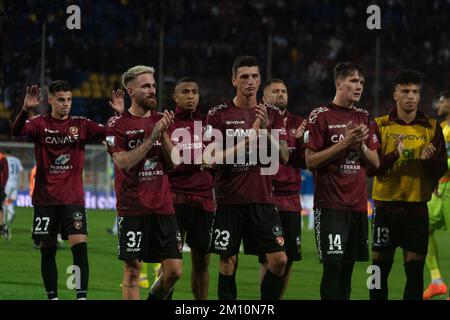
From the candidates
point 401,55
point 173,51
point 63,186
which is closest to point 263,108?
point 63,186

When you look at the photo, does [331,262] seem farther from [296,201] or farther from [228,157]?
[296,201]

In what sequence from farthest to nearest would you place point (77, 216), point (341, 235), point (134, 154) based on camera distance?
point (77, 216), point (341, 235), point (134, 154)

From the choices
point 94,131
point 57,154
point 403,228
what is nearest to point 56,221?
point 57,154

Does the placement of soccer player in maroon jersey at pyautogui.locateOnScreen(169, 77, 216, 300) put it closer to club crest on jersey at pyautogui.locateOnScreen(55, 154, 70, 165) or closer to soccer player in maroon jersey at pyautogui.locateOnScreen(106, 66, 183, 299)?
soccer player in maroon jersey at pyautogui.locateOnScreen(106, 66, 183, 299)

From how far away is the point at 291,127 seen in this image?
A: 945 centimetres

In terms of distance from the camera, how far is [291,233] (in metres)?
9.21

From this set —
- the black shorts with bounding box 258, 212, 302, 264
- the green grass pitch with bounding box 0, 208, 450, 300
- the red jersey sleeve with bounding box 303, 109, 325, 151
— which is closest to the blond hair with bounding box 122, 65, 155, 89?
the red jersey sleeve with bounding box 303, 109, 325, 151

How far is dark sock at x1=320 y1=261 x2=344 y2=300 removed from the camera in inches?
300

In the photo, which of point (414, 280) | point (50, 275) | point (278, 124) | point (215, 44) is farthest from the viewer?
point (215, 44)

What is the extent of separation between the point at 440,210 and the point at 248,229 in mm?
3448

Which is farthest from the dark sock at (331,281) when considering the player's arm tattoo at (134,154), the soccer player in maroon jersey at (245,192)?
the player's arm tattoo at (134,154)

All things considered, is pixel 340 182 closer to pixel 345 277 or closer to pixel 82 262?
pixel 345 277
